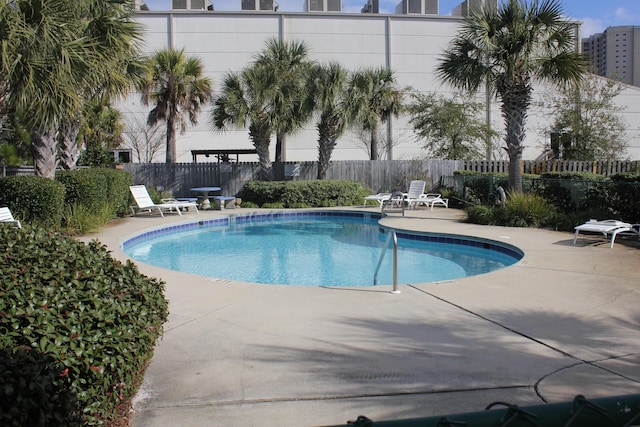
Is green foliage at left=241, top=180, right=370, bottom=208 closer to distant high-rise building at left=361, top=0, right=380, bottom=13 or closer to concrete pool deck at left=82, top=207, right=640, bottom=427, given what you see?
concrete pool deck at left=82, top=207, right=640, bottom=427

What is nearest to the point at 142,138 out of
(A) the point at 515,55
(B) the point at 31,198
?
(B) the point at 31,198

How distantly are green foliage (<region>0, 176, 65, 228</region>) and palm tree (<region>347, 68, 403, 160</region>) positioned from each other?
11956 mm

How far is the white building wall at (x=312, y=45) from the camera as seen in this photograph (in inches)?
1188

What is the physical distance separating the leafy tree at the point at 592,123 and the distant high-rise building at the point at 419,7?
10.0 meters

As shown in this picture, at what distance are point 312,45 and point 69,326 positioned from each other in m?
29.9

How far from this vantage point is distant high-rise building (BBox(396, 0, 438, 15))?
1314 inches

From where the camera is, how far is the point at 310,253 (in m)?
12.3

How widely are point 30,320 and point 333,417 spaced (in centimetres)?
186

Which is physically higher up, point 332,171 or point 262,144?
point 262,144

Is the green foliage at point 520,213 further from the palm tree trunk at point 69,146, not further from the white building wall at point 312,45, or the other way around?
the white building wall at point 312,45

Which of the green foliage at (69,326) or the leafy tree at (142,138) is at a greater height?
the leafy tree at (142,138)

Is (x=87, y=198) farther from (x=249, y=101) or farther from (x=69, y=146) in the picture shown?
(x=249, y=101)

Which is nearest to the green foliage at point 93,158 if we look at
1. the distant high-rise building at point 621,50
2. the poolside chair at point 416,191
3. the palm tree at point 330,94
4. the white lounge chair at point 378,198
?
the palm tree at point 330,94

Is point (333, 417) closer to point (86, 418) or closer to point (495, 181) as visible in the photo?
point (86, 418)
